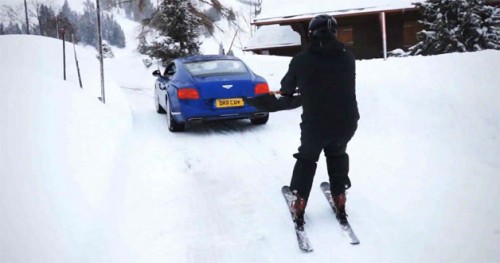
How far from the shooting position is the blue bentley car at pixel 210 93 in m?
6.63

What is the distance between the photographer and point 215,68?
289 inches

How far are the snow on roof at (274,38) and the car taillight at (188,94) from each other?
55.4 ft

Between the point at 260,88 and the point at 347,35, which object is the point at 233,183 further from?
the point at 347,35

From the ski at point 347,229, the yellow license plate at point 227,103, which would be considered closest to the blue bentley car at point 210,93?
the yellow license plate at point 227,103

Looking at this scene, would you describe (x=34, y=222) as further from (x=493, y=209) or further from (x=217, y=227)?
(x=493, y=209)

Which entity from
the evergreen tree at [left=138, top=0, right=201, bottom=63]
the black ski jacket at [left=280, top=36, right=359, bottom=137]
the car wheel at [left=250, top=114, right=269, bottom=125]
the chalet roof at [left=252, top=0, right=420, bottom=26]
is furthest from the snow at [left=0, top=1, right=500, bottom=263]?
the evergreen tree at [left=138, top=0, right=201, bottom=63]

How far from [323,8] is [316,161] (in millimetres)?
17618

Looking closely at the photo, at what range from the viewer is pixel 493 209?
364 cm

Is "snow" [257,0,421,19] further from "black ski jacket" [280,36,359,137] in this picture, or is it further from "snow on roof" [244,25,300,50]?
"black ski jacket" [280,36,359,137]

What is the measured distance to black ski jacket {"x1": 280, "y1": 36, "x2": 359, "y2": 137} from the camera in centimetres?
311

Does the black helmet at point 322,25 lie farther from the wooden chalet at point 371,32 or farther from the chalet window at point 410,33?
the chalet window at point 410,33

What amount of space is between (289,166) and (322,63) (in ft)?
7.66

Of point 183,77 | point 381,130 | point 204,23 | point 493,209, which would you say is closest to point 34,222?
point 493,209

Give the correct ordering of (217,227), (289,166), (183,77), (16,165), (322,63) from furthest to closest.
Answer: (183,77) < (289,166) < (217,227) < (16,165) < (322,63)
